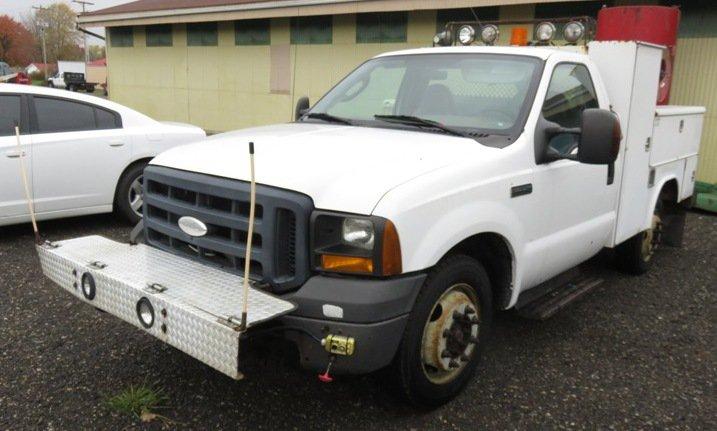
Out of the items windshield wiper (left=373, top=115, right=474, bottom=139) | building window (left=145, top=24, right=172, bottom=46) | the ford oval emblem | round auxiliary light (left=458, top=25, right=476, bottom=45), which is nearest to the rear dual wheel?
round auxiliary light (left=458, top=25, right=476, bottom=45)

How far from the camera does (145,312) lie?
2.87m

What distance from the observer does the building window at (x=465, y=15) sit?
11.3 metres

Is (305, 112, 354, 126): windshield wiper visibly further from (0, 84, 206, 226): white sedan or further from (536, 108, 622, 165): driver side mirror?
(0, 84, 206, 226): white sedan

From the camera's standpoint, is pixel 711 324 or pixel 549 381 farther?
pixel 711 324

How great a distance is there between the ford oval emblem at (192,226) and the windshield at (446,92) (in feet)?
4.39

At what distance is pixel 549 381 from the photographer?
3715 mm

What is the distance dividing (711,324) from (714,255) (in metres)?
2.14

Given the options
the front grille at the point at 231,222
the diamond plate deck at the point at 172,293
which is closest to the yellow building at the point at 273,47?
the front grille at the point at 231,222

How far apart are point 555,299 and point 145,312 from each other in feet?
8.42

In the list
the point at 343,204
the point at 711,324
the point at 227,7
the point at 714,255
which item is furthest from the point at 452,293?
the point at 227,7

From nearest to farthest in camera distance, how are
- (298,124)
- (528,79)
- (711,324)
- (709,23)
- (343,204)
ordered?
(343,204)
(528,79)
(298,124)
(711,324)
(709,23)

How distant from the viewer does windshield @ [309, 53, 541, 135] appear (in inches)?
148

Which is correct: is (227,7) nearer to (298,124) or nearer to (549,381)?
(298,124)

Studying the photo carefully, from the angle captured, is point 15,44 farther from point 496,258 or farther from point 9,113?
point 496,258
